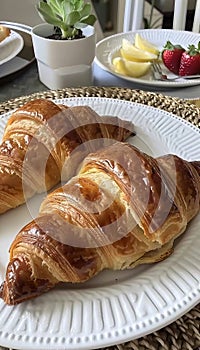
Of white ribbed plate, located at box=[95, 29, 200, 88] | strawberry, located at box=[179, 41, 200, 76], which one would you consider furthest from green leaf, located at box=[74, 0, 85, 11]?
strawberry, located at box=[179, 41, 200, 76]

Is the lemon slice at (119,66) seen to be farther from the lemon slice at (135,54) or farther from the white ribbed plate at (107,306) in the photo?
the white ribbed plate at (107,306)

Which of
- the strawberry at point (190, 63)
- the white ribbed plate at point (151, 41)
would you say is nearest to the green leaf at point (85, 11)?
the white ribbed plate at point (151, 41)

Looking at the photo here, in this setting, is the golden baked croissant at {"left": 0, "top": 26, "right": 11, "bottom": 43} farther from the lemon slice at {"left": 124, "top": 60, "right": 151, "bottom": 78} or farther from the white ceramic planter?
the lemon slice at {"left": 124, "top": 60, "right": 151, "bottom": 78}

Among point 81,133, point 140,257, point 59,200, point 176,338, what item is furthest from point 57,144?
point 176,338

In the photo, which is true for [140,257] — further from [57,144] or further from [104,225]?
[57,144]

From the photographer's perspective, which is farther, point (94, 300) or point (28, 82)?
point (28, 82)

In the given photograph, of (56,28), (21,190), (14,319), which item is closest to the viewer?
(14,319)
